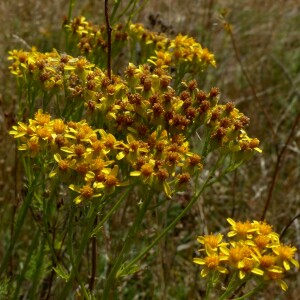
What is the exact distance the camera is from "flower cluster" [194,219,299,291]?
7.36 ft

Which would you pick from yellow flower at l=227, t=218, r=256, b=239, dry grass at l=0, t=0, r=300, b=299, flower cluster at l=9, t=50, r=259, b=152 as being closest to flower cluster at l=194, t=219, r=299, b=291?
yellow flower at l=227, t=218, r=256, b=239

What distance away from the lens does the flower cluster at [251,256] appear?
7.36 feet

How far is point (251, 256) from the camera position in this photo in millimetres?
2264

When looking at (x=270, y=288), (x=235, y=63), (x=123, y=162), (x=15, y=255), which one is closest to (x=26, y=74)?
(x=123, y=162)

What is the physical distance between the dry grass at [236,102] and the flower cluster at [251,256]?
1.03 metres

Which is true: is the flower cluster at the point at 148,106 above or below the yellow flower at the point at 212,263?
above

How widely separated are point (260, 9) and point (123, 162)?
535cm

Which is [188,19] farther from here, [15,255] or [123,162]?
[123,162]

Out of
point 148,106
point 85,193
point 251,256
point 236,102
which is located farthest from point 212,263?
point 236,102

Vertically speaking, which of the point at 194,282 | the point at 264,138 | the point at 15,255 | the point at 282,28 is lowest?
the point at 15,255

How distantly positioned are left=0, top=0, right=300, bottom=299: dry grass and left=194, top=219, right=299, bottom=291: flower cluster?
1.03 meters

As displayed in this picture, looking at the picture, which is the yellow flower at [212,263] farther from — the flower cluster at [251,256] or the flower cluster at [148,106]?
the flower cluster at [148,106]

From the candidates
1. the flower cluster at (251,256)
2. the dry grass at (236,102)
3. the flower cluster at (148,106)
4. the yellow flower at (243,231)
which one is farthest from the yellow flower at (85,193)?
the dry grass at (236,102)

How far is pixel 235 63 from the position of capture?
646 centimetres
